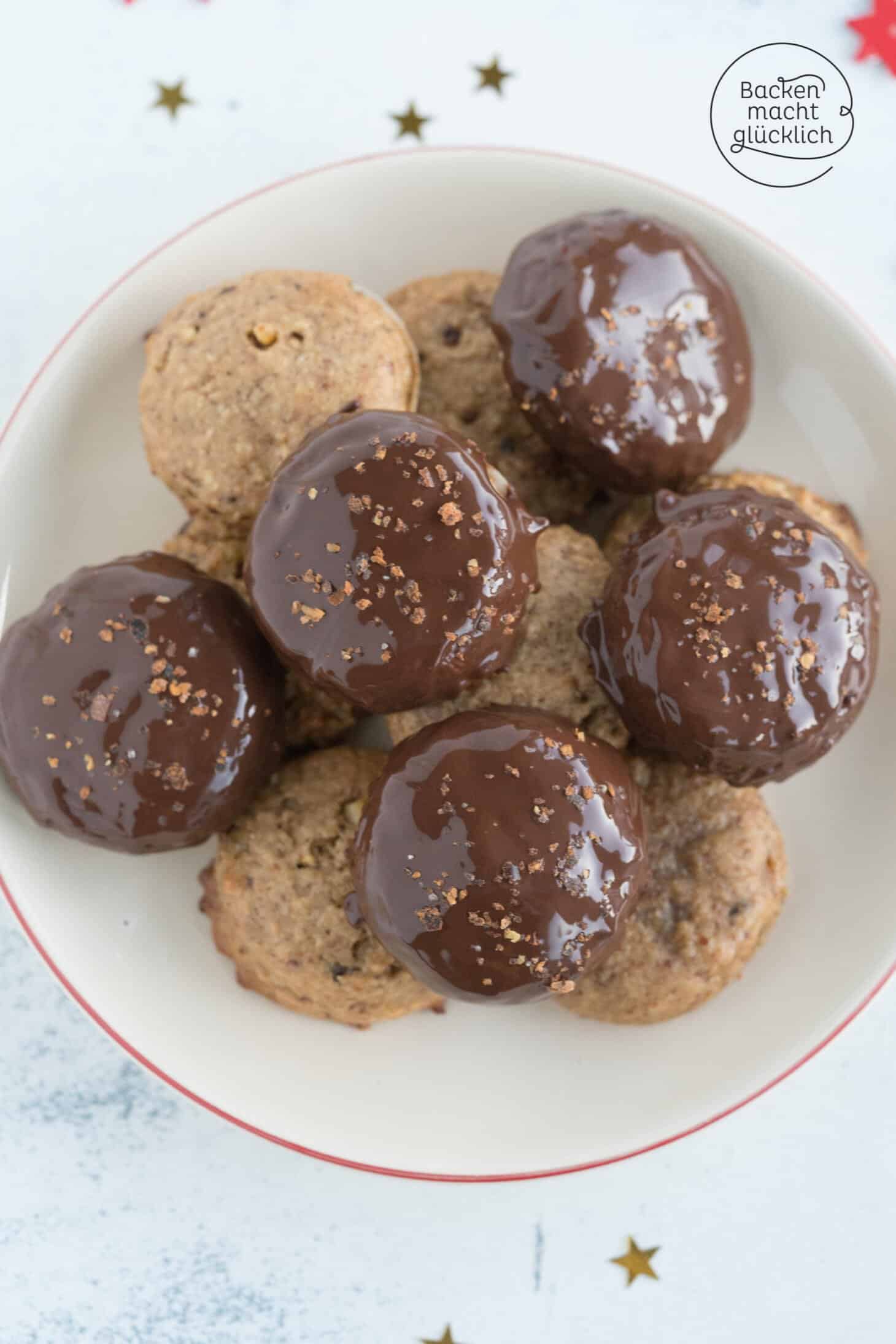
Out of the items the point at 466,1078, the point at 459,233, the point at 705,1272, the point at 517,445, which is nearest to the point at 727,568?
the point at 517,445

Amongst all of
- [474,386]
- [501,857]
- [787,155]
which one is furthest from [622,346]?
[501,857]

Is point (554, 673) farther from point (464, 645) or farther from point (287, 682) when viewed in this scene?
point (287, 682)

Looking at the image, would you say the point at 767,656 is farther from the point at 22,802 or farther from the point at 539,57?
the point at 539,57

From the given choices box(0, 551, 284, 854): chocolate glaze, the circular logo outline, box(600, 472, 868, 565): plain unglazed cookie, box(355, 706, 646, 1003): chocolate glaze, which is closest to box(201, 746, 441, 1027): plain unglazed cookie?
box(0, 551, 284, 854): chocolate glaze

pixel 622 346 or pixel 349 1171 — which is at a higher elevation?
pixel 622 346

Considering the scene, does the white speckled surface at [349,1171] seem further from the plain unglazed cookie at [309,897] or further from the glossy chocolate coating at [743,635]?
the glossy chocolate coating at [743,635]

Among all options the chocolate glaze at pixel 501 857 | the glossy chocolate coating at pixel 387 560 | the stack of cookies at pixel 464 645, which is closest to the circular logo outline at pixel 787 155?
the stack of cookies at pixel 464 645

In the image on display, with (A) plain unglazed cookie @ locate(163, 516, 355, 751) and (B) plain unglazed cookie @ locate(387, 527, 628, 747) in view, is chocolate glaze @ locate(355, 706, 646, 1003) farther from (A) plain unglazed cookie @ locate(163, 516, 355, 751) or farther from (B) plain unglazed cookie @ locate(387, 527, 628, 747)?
(A) plain unglazed cookie @ locate(163, 516, 355, 751)
